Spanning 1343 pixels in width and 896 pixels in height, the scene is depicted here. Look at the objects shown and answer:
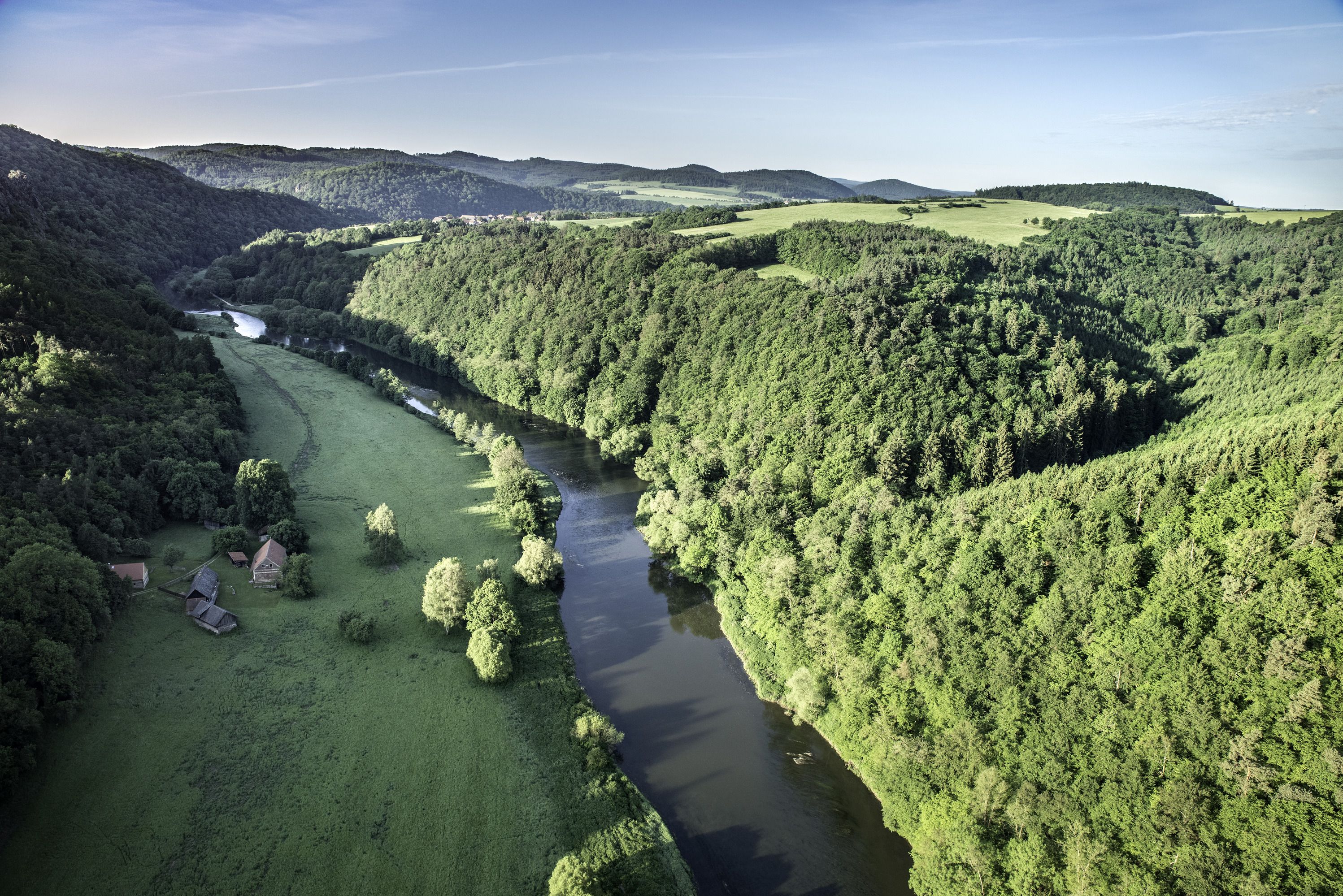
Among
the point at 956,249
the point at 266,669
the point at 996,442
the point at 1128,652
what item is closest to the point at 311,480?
the point at 266,669

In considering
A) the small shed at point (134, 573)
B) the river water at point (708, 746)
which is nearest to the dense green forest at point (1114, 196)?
the river water at point (708, 746)

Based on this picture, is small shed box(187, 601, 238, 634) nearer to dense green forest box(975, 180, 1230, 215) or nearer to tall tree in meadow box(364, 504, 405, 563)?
tall tree in meadow box(364, 504, 405, 563)

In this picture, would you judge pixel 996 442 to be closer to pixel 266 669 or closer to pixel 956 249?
pixel 956 249

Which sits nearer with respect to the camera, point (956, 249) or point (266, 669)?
point (266, 669)

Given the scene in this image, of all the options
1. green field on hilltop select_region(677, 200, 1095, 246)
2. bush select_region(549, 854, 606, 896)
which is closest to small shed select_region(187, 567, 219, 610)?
bush select_region(549, 854, 606, 896)

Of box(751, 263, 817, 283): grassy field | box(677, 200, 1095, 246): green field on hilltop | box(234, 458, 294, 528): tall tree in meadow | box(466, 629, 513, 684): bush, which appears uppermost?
box(677, 200, 1095, 246): green field on hilltop

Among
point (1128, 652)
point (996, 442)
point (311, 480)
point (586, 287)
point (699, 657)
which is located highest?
point (586, 287)

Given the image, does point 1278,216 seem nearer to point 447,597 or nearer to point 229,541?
point 447,597
